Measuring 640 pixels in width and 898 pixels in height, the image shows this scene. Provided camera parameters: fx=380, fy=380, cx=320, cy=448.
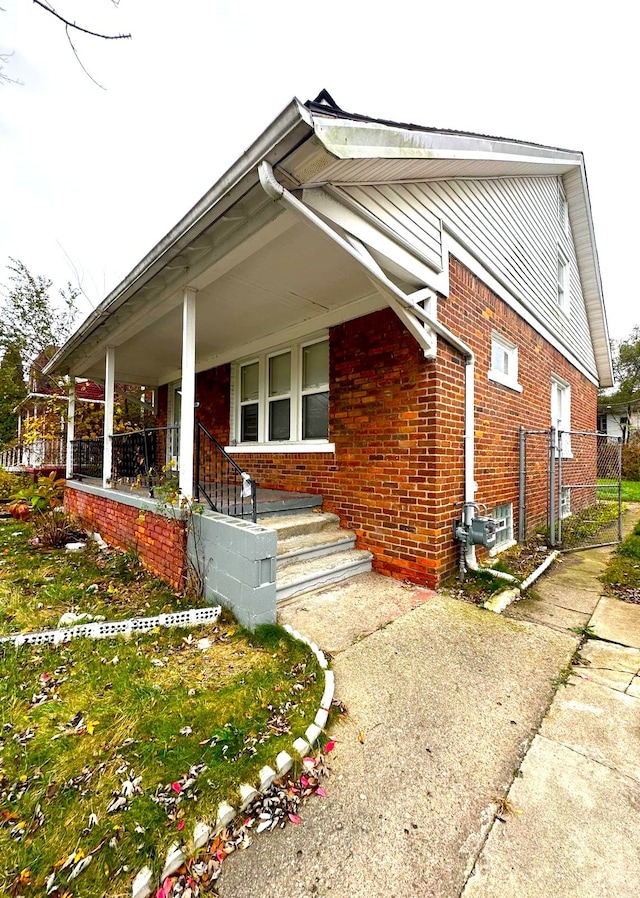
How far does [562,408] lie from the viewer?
8531mm

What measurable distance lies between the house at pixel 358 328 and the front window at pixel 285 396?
0.03 m

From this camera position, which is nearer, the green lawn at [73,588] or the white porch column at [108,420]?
the green lawn at [73,588]

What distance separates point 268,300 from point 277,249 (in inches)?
46.0

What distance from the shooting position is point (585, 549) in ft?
19.0

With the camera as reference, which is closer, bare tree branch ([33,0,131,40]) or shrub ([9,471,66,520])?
bare tree branch ([33,0,131,40])

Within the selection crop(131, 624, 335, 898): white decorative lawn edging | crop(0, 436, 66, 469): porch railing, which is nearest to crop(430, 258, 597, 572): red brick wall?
crop(131, 624, 335, 898): white decorative lawn edging

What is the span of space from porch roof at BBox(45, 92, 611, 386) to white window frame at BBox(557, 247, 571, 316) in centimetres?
163

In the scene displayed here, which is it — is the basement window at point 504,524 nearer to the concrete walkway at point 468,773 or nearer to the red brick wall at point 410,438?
the red brick wall at point 410,438

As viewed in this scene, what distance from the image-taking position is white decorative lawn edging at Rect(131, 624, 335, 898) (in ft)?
4.22

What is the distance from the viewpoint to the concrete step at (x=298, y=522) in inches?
161

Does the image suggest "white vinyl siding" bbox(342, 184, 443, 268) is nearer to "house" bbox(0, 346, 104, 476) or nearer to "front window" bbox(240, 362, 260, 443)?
"front window" bbox(240, 362, 260, 443)

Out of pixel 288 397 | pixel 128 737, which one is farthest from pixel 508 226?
pixel 128 737

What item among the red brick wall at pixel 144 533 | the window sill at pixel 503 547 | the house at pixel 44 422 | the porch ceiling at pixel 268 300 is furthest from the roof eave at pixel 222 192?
the house at pixel 44 422

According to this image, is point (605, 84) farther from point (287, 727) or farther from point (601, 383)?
point (287, 727)
